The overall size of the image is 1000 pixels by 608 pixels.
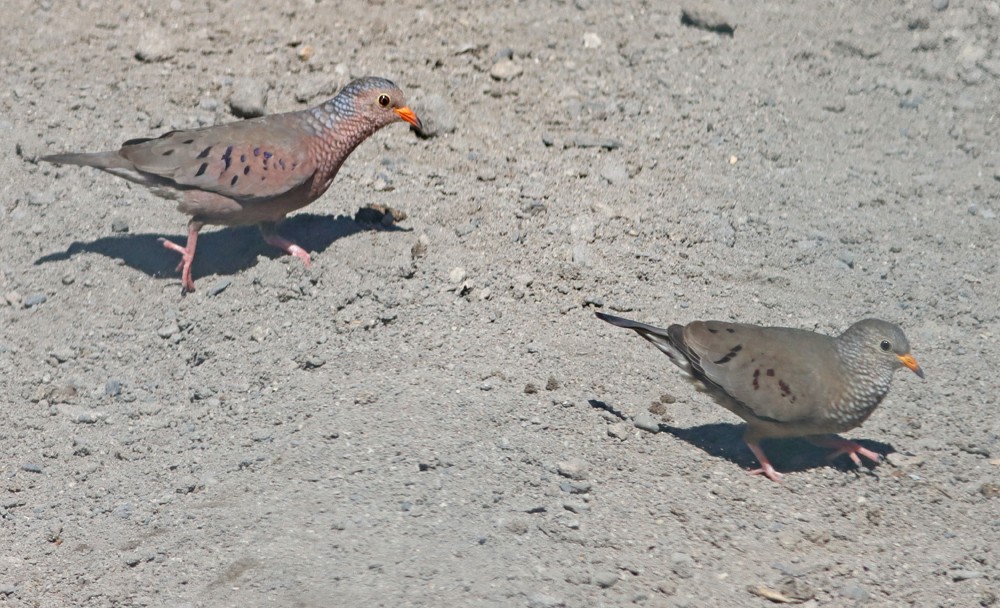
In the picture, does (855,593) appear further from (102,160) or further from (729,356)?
(102,160)

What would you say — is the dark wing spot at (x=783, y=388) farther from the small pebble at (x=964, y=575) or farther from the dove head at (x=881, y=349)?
the small pebble at (x=964, y=575)

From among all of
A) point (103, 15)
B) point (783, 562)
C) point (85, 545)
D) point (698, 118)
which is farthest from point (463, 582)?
point (103, 15)

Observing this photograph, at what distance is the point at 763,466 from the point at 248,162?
3478 millimetres

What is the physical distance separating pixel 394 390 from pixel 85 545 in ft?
5.49

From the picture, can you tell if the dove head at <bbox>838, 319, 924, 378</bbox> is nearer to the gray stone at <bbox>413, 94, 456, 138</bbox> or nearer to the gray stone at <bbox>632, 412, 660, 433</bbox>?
the gray stone at <bbox>632, 412, 660, 433</bbox>

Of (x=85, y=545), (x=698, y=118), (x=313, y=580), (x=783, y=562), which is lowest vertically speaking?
(x=85, y=545)

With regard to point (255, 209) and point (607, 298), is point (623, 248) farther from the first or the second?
point (255, 209)

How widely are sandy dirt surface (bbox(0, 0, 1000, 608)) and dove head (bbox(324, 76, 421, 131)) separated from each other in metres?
0.61

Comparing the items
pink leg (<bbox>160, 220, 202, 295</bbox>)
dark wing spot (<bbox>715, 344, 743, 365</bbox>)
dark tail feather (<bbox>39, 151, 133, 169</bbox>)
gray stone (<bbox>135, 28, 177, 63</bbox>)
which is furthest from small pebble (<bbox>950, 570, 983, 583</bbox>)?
gray stone (<bbox>135, 28, 177, 63</bbox>)

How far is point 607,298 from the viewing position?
6961 millimetres

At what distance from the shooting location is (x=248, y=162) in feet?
23.2

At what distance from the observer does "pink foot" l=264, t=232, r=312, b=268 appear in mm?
7227

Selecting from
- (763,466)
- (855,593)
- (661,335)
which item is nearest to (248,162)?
(661,335)

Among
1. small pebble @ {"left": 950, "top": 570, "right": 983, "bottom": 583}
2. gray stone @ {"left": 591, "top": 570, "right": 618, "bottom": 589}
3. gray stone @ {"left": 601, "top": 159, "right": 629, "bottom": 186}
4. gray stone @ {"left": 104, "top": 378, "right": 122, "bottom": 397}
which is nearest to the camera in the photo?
gray stone @ {"left": 591, "top": 570, "right": 618, "bottom": 589}
